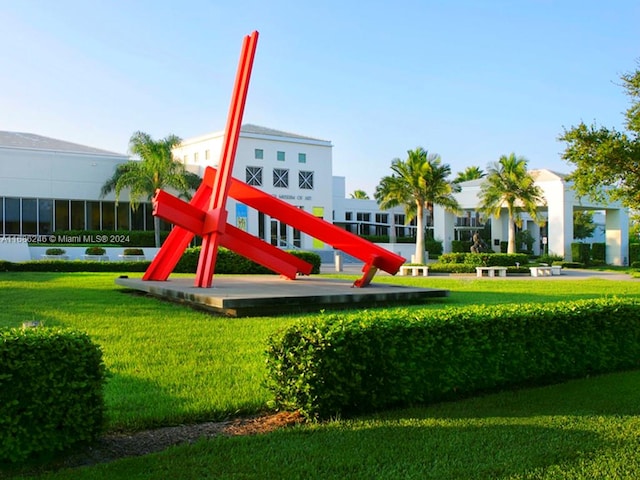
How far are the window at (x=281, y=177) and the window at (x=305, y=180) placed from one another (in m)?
1.16

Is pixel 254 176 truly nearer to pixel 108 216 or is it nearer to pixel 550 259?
pixel 108 216

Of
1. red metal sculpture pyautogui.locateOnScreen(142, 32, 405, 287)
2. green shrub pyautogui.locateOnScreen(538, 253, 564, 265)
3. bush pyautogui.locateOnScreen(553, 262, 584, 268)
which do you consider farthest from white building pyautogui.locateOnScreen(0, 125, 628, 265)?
red metal sculpture pyautogui.locateOnScreen(142, 32, 405, 287)

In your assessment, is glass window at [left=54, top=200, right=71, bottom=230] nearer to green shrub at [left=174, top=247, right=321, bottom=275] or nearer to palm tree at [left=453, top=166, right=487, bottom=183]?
green shrub at [left=174, top=247, right=321, bottom=275]

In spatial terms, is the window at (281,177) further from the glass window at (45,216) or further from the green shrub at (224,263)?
the green shrub at (224,263)

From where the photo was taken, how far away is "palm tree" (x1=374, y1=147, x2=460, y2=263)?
3841 cm

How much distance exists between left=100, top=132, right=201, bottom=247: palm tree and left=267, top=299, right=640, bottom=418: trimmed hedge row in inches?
1364

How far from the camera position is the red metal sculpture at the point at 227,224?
14.9 metres

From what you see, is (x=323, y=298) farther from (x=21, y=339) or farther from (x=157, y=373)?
(x=21, y=339)

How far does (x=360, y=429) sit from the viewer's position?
5.35m

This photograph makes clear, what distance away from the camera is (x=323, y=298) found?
43.4ft

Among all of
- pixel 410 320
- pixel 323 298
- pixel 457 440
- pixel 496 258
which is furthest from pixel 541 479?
pixel 496 258

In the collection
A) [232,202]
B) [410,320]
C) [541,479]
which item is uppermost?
[232,202]

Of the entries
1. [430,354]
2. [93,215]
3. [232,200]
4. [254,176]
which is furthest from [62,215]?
[430,354]

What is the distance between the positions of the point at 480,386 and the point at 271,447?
2717mm
